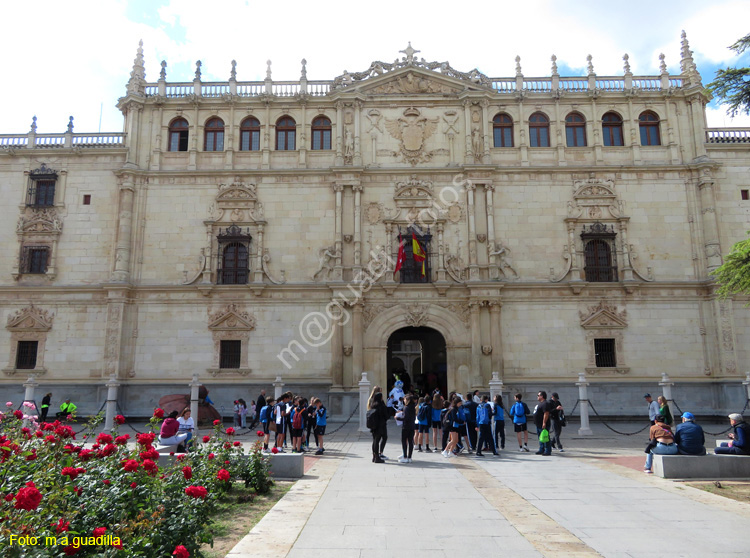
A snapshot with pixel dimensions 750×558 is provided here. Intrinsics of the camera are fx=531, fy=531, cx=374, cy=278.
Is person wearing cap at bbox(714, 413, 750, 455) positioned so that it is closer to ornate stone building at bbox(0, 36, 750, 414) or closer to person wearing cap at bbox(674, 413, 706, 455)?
person wearing cap at bbox(674, 413, 706, 455)

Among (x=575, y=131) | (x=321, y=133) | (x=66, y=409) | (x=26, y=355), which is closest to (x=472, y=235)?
(x=575, y=131)

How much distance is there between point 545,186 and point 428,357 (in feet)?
41.4

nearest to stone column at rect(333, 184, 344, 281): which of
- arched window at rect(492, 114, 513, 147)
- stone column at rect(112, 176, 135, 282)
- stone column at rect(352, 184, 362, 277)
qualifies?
stone column at rect(352, 184, 362, 277)

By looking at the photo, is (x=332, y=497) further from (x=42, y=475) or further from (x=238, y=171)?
(x=238, y=171)

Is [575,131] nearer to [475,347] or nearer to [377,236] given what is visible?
[377,236]

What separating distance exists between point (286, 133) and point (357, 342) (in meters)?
11.7

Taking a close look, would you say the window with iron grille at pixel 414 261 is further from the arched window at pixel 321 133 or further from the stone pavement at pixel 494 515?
the stone pavement at pixel 494 515

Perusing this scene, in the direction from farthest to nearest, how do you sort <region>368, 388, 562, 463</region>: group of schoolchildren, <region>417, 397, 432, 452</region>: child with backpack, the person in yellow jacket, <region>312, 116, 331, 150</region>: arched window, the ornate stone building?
<region>312, 116, 331, 150</region>: arched window < the ornate stone building < the person in yellow jacket < <region>417, 397, 432, 452</region>: child with backpack < <region>368, 388, 562, 463</region>: group of schoolchildren

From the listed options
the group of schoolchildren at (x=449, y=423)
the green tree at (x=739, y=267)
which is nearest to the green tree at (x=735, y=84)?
the green tree at (x=739, y=267)

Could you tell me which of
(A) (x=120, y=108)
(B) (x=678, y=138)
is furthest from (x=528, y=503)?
(A) (x=120, y=108)

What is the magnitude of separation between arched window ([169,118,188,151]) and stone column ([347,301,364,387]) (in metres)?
12.6

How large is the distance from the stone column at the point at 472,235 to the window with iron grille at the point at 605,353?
6.70 m

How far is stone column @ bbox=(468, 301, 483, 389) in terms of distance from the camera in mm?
24750

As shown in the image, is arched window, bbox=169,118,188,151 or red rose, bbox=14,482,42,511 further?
arched window, bbox=169,118,188,151
